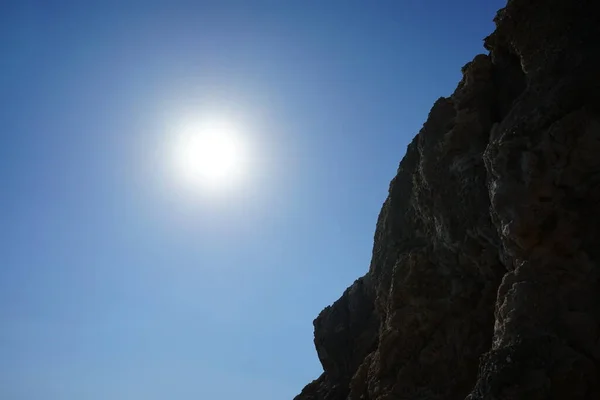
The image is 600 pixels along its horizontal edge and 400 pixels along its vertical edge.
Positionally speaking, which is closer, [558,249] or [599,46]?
[558,249]

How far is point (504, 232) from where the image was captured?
13125 millimetres

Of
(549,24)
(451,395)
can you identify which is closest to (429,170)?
(549,24)

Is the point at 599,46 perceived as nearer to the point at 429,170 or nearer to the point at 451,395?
the point at 429,170

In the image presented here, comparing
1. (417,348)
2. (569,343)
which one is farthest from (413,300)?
(569,343)

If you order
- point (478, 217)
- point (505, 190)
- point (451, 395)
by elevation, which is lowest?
point (451, 395)

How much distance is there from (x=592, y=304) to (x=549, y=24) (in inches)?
326

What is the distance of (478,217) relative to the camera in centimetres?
1609

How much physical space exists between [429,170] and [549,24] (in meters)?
6.23

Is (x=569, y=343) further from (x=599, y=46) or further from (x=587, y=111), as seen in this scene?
(x=599, y=46)

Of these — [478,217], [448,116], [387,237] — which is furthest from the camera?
[387,237]

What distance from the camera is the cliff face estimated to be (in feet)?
35.7

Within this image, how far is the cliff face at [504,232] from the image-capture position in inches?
428

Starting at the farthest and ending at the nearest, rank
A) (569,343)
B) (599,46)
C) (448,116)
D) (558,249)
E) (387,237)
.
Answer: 1. (387,237)
2. (448,116)
3. (599,46)
4. (558,249)
5. (569,343)

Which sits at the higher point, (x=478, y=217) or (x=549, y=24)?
(x=549, y=24)
